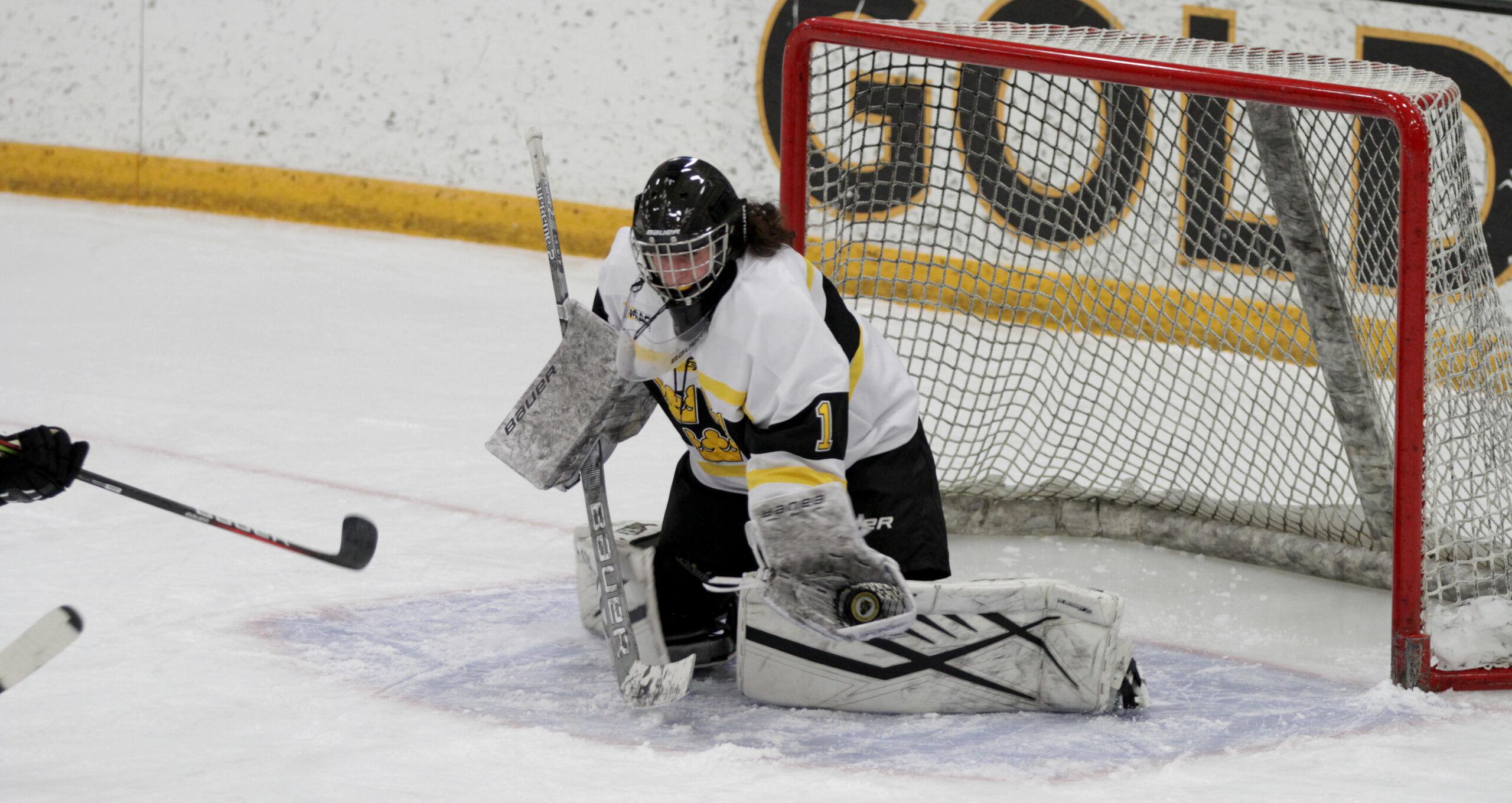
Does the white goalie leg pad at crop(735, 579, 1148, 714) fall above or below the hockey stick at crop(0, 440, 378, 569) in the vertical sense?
below

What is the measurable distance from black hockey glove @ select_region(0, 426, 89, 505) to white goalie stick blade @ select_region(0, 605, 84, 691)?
0.25 metres

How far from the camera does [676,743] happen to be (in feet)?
6.68

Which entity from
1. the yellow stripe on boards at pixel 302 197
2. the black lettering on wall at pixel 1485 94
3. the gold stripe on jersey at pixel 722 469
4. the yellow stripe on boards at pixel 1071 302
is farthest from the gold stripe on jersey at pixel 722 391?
the yellow stripe on boards at pixel 302 197

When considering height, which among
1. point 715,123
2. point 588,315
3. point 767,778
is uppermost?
point 715,123

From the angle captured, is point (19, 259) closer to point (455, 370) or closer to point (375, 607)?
point (455, 370)

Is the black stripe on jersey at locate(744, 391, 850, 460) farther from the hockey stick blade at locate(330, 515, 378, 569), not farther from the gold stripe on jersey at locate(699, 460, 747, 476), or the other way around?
the hockey stick blade at locate(330, 515, 378, 569)

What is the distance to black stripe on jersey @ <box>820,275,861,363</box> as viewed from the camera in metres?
2.06

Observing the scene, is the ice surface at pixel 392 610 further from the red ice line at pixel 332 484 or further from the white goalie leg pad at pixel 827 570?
the white goalie leg pad at pixel 827 570

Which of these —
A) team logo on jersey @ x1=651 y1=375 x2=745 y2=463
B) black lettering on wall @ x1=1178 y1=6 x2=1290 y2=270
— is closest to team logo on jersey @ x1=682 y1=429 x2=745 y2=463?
team logo on jersey @ x1=651 y1=375 x2=745 y2=463

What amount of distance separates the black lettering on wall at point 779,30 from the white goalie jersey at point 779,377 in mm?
2876

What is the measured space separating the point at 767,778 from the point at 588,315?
0.67m

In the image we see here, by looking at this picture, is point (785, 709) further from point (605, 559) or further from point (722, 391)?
point (722, 391)

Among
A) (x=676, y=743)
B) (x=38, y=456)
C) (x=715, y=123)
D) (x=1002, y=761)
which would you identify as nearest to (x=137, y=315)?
(x=715, y=123)

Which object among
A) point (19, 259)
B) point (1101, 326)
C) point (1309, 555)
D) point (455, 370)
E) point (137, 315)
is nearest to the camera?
point (1309, 555)
